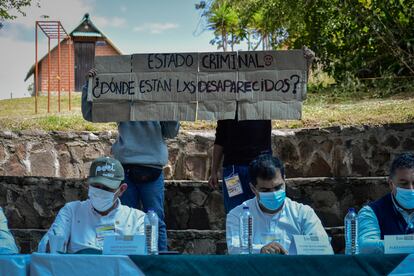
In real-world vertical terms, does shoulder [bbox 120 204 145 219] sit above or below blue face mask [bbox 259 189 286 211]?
below

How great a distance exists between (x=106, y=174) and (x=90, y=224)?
0.33 m

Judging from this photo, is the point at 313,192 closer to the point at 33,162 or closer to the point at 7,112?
the point at 33,162

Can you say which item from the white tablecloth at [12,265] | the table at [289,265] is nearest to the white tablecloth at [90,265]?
the white tablecloth at [12,265]

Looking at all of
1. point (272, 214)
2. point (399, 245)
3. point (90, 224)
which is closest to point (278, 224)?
point (272, 214)

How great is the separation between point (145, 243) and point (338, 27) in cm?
1027

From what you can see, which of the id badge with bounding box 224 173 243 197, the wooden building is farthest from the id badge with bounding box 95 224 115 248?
the wooden building

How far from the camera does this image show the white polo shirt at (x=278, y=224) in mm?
4375

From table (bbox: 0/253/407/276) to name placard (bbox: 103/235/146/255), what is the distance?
59mm

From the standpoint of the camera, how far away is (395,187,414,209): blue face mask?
14.2 ft

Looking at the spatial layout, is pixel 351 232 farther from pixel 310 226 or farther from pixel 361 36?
pixel 361 36

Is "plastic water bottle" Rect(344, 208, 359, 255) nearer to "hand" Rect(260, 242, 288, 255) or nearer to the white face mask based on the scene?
"hand" Rect(260, 242, 288, 255)

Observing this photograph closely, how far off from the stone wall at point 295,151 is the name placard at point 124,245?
5561 mm

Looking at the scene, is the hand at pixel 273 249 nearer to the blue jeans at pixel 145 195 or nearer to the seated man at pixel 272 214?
the seated man at pixel 272 214

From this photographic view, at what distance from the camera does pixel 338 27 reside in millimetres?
13203
